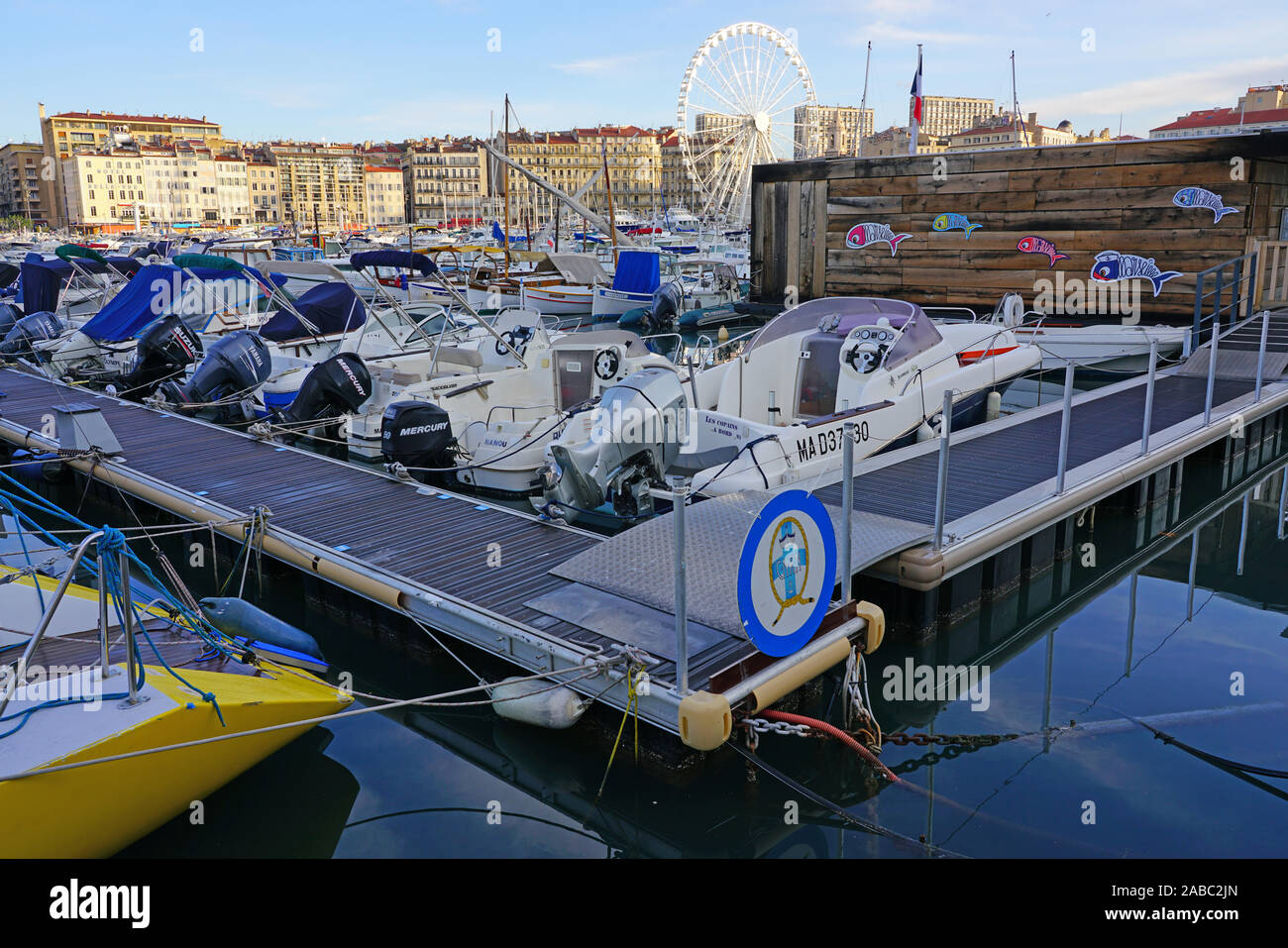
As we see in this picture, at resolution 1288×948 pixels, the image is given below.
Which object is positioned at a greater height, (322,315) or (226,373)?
(322,315)

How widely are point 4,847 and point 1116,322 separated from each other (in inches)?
705

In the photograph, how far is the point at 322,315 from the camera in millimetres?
16250

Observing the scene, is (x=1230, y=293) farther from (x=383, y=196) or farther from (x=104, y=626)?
(x=383, y=196)

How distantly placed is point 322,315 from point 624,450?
393 inches

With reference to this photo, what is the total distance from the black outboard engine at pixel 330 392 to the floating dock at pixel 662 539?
0.81 meters

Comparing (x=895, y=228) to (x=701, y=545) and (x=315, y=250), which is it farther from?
(x=315, y=250)

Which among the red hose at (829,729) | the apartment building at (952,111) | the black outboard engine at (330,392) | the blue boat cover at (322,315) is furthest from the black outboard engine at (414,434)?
the apartment building at (952,111)

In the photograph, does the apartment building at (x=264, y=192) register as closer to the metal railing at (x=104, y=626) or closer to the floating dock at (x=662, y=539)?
the floating dock at (x=662, y=539)

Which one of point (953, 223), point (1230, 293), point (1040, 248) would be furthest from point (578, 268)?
point (1230, 293)

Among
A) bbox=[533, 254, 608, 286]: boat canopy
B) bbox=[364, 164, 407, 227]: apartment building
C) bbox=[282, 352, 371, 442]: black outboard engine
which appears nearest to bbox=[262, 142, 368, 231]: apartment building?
bbox=[364, 164, 407, 227]: apartment building

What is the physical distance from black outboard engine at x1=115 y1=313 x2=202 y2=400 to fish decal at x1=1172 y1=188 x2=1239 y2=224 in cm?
1593

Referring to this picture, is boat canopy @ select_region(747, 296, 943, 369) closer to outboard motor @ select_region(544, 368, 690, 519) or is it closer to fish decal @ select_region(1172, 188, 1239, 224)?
outboard motor @ select_region(544, 368, 690, 519)

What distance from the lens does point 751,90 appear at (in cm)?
3569

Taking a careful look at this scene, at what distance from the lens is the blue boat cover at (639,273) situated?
88.5 ft
